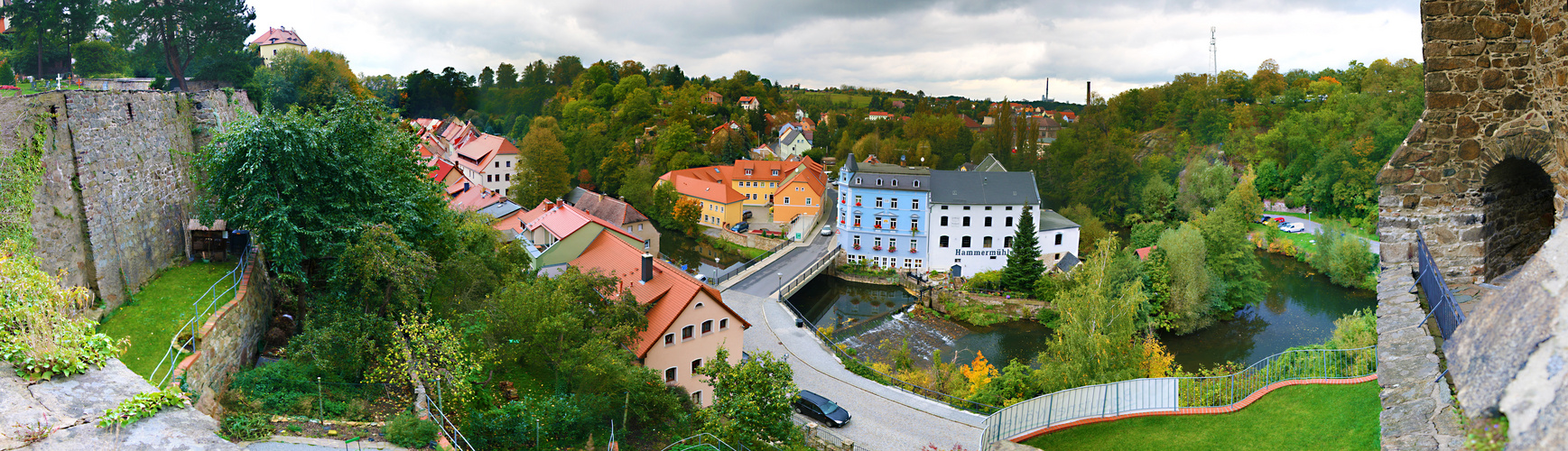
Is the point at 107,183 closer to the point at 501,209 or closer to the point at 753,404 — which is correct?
the point at 753,404

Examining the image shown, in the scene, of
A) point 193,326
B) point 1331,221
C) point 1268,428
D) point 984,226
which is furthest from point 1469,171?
point 1331,221

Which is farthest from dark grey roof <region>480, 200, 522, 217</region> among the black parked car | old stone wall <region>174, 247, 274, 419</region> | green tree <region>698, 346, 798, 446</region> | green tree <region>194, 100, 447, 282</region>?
green tree <region>698, 346, 798, 446</region>

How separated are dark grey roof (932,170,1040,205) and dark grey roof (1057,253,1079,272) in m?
3.10

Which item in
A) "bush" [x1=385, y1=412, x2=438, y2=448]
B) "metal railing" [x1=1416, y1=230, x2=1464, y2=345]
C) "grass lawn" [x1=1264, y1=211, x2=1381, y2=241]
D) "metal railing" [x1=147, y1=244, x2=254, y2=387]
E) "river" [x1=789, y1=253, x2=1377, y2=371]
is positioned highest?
"metal railing" [x1=1416, y1=230, x2=1464, y2=345]

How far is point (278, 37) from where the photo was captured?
46.7 meters

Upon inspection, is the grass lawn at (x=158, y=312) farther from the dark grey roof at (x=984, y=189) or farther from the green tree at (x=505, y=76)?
the green tree at (x=505, y=76)

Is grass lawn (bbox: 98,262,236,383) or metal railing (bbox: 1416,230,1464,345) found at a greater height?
metal railing (bbox: 1416,230,1464,345)

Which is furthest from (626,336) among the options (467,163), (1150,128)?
(1150,128)

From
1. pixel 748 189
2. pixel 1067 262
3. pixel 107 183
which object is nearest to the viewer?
pixel 107 183

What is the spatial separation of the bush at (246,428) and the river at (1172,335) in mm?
22056

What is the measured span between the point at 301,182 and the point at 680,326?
9288 mm

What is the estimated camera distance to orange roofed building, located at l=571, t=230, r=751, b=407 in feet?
64.2

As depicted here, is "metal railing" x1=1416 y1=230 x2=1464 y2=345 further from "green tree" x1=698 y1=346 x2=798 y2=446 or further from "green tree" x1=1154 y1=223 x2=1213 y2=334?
"green tree" x1=1154 y1=223 x2=1213 y2=334

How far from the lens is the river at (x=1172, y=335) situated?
94.3 feet
